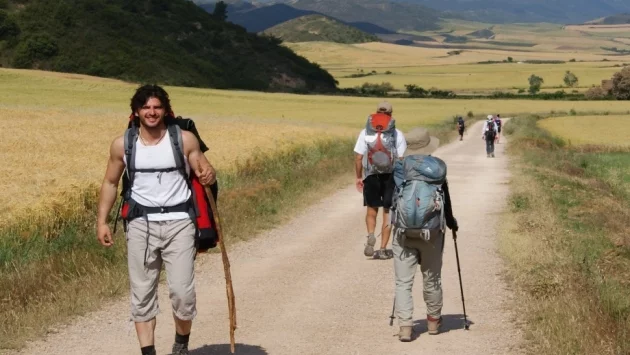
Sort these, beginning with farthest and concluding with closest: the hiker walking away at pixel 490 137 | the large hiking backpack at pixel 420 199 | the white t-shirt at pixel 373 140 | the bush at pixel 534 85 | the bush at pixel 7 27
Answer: the bush at pixel 534 85 → the bush at pixel 7 27 → the hiker walking away at pixel 490 137 → the white t-shirt at pixel 373 140 → the large hiking backpack at pixel 420 199

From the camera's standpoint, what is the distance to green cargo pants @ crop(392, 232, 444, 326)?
839cm

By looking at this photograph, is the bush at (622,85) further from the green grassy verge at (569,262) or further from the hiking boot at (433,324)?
the hiking boot at (433,324)

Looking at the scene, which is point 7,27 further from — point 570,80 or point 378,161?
point 378,161

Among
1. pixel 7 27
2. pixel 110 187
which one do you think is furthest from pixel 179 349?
pixel 7 27

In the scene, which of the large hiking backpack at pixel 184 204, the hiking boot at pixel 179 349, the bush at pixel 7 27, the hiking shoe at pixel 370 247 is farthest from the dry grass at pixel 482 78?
the large hiking backpack at pixel 184 204

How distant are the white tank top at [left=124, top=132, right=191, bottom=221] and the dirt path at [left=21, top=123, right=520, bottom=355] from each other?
1610 mm

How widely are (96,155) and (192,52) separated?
90971 millimetres

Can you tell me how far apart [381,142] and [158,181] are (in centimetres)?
547

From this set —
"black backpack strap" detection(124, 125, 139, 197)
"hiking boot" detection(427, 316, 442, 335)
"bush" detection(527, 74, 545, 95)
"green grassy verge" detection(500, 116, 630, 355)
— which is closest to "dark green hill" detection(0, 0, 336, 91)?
"bush" detection(527, 74, 545, 95)

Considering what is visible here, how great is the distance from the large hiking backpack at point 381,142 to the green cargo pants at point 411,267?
3.49 meters

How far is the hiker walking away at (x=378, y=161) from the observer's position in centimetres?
1195

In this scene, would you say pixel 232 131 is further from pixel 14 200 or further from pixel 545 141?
pixel 14 200

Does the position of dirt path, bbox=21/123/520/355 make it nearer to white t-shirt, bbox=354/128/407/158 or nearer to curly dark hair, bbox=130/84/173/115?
white t-shirt, bbox=354/128/407/158

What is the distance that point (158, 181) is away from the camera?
22.5 ft
